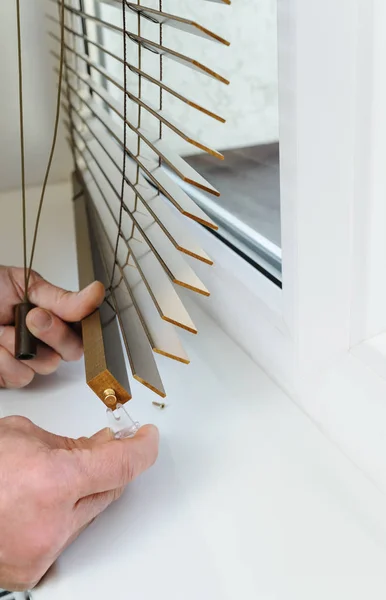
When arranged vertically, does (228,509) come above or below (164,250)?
below

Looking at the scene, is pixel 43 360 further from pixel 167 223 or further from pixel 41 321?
pixel 167 223

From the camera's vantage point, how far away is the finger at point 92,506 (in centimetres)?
57

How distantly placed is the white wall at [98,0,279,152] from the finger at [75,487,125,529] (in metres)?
0.49

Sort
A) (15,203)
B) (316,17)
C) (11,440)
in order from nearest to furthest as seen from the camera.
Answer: (316,17) < (11,440) < (15,203)

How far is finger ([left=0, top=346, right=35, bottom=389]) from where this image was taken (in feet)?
2.53

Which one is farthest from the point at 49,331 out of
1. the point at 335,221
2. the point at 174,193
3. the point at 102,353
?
the point at 335,221

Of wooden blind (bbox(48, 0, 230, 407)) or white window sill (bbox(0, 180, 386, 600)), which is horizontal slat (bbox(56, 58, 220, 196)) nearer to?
wooden blind (bbox(48, 0, 230, 407))

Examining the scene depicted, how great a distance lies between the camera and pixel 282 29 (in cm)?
51

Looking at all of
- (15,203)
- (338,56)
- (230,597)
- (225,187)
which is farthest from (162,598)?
(15,203)

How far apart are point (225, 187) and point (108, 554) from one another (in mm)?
665

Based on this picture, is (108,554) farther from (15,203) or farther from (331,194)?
(15,203)

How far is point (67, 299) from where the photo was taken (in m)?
0.79

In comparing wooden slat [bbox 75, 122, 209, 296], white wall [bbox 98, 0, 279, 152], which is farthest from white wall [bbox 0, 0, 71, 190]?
wooden slat [bbox 75, 122, 209, 296]

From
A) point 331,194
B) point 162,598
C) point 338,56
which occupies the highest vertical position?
point 338,56
